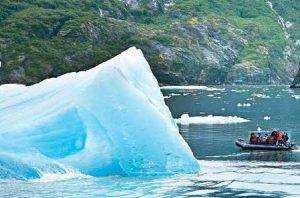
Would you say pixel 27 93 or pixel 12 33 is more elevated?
pixel 12 33

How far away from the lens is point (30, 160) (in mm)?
29734

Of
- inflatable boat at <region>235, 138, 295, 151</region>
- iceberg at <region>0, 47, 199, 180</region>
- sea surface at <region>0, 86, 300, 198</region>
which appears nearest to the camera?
sea surface at <region>0, 86, 300, 198</region>

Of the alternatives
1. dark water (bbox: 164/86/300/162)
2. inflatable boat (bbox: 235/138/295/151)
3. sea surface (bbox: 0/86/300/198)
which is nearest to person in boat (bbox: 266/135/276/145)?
inflatable boat (bbox: 235/138/295/151)

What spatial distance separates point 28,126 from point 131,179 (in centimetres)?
482

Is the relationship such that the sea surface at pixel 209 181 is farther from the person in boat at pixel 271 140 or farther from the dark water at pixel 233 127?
the person in boat at pixel 271 140

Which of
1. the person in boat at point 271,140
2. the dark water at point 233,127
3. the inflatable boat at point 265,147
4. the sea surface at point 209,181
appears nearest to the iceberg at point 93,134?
the sea surface at point 209,181

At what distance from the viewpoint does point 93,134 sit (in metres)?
30.4

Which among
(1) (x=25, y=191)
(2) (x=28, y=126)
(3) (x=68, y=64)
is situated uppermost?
(3) (x=68, y=64)

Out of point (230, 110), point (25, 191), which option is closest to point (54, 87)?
point (25, 191)

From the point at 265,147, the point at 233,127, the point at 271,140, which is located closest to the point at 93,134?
the point at 265,147

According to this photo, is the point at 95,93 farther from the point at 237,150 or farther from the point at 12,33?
the point at 12,33

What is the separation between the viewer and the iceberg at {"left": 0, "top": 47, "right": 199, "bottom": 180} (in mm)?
30031

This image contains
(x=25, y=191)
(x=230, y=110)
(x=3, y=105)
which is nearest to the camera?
(x=25, y=191)

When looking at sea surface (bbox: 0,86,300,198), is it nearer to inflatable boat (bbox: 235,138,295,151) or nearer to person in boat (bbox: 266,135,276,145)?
inflatable boat (bbox: 235,138,295,151)
